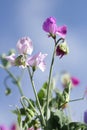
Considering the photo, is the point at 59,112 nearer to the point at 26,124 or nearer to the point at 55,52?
the point at 26,124

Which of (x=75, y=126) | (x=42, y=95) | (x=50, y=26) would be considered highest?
(x=50, y=26)

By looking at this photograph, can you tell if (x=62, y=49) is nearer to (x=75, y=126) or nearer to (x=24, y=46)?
(x=24, y=46)

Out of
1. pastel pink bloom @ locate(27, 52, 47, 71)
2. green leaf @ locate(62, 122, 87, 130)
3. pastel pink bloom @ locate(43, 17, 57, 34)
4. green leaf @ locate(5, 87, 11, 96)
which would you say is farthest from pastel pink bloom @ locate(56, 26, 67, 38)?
green leaf @ locate(62, 122, 87, 130)

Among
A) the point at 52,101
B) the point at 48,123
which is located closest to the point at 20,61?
the point at 52,101

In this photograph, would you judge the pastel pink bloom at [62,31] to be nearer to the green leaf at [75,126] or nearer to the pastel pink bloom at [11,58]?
the pastel pink bloom at [11,58]

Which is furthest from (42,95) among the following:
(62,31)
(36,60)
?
(62,31)

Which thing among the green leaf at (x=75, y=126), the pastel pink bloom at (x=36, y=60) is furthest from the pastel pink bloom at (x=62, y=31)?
the green leaf at (x=75, y=126)
